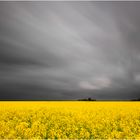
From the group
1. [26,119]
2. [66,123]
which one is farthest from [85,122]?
[26,119]

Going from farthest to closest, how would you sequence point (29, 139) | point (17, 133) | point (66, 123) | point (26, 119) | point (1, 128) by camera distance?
1. point (26, 119)
2. point (66, 123)
3. point (1, 128)
4. point (17, 133)
5. point (29, 139)

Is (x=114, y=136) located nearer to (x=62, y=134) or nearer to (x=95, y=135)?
(x=95, y=135)

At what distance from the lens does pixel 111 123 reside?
11.8m

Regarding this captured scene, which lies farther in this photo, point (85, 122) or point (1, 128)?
point (85, 122)

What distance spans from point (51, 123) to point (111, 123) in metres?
2.97

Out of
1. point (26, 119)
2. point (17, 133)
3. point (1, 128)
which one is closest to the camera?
point (17, 133)

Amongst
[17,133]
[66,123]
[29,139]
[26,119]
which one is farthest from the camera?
[26,119]

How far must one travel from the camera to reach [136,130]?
10250 millimetres

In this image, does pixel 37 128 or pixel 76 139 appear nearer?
pixel 76 139

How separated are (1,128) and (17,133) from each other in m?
1.07

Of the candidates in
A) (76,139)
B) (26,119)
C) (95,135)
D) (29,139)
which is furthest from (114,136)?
(26,119)

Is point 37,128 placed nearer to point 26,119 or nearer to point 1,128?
point 1,128

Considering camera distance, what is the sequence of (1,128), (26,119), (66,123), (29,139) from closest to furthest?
1. (29,139)
2. (1,128)
3. (66,123)
4. (26,119)

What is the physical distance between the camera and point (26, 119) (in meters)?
12.9
